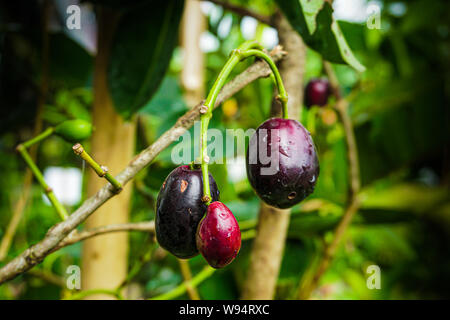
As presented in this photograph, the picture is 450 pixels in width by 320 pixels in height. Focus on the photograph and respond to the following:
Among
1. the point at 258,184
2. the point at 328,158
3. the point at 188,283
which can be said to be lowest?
the point at 188,283

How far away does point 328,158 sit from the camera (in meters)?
1.11

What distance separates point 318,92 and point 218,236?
22.2 inches

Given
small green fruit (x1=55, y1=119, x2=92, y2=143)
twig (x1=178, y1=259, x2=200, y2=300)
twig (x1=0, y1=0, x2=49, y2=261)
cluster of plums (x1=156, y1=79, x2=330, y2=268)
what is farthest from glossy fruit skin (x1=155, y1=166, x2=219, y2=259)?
twig (x1=0, y1=0, x2=49, y2=261)

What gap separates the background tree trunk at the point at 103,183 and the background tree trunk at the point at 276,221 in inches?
7.9

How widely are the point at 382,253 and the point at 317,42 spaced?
1173 mm

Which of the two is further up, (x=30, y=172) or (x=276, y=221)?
Answer: (x=30, y=172)

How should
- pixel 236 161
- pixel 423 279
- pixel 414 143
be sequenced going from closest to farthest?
pixel 236 161
pixel 414 143
pixel 423 279

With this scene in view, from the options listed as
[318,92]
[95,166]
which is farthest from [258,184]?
[318,92]

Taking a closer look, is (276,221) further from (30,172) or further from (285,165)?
(30,172)

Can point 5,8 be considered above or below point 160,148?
above

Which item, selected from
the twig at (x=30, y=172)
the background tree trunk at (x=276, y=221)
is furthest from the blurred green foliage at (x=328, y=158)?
the background tree trunk at (x=276, y=221)

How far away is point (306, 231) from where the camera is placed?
28.0 inches

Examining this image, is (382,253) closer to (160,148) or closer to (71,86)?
(71,86)

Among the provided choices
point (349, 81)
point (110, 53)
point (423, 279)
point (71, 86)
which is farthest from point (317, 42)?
point (423, 279)
